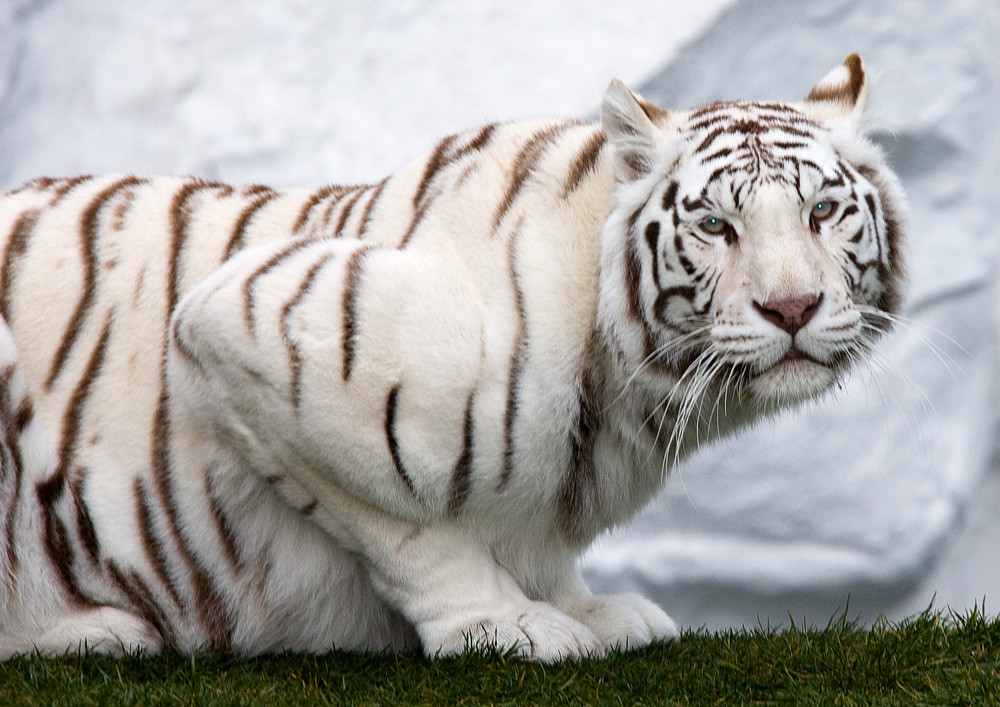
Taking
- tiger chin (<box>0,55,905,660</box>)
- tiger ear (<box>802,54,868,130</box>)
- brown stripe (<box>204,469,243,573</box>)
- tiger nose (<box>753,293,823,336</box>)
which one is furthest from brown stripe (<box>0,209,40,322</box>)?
tiger ear (<box>802,54,868,130</box>)

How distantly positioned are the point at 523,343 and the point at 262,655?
902 mm

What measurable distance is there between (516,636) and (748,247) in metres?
0.86

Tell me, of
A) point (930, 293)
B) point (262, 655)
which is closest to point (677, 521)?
point (930, 293)

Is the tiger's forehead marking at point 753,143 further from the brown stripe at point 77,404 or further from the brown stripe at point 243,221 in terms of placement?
the brown stripe at point 77,404

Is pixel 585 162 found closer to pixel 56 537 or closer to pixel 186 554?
pixel 186 554

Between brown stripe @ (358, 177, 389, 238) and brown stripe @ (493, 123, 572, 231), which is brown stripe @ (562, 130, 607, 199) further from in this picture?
brown stripe @ (358, 177, 389, 238)

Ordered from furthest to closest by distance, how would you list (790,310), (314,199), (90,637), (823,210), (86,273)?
(314,199) → (86,273) → (90,637) → (823,210) → (790,310)

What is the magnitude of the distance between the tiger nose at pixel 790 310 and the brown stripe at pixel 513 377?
441mm

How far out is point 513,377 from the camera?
90.2 inches

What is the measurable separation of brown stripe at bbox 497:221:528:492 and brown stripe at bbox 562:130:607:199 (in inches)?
8.7

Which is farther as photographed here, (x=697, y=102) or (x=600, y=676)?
(x=697, y=102)

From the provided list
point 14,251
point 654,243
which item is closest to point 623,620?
point 654,243

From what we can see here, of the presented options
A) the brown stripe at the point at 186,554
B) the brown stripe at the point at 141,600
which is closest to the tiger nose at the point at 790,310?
the brown stripe at the point at 186,554

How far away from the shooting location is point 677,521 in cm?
484
